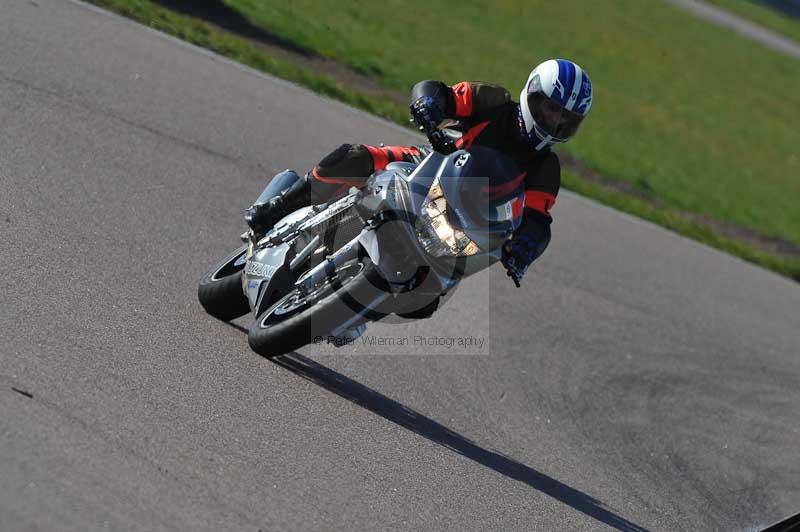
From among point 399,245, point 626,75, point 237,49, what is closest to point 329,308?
point 399,245

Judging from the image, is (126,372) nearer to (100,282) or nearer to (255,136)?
(100,282)

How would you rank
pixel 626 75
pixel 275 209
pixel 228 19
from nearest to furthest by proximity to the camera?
pixel 275 209 < pixel 228 19 < pixel 626 75

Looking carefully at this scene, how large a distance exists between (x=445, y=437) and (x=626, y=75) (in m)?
17.8

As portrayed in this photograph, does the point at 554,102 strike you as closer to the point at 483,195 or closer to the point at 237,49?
the point at 483,195

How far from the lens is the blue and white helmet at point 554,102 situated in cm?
583

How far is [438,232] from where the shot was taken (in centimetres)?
571

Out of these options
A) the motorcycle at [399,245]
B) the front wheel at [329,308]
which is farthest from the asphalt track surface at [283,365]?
the motorcycle at [399,245]

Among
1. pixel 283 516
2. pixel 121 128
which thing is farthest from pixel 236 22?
pixel 283 516

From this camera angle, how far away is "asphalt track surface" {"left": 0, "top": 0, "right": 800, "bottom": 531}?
4.65 m

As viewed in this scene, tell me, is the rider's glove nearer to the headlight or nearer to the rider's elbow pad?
the headlight

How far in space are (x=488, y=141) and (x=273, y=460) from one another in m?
2.08

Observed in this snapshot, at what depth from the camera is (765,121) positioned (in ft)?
78.3

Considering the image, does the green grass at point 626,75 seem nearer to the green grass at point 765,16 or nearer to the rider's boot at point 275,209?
the green grass at point 765,16

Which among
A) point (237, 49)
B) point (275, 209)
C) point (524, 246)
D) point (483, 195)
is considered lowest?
point (237, 49)
